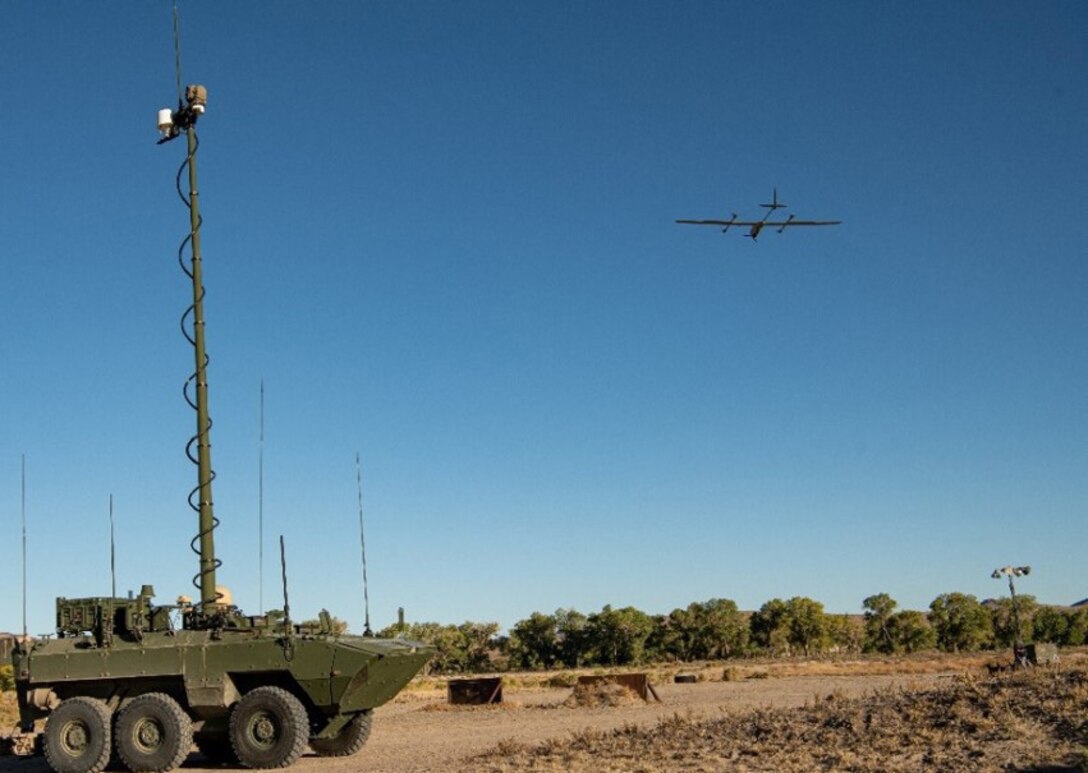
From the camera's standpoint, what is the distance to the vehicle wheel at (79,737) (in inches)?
686

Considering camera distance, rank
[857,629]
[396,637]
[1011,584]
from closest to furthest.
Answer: [396,637]
[1011,584]
[857,629]

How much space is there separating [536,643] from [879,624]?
25157 mm

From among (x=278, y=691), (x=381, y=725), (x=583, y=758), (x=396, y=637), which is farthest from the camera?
(x=381, y=725)

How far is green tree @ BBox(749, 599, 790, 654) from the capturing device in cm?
8219

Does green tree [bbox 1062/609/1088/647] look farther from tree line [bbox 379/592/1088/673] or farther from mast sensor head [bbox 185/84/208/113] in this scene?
mast sensor head [bbox 185/84/208/113]

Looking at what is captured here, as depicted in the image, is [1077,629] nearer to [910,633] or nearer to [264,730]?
[910,633]

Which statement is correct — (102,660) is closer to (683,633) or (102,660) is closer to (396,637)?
(396,637)

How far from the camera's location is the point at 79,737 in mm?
17609

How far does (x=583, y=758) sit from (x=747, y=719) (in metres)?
3.88

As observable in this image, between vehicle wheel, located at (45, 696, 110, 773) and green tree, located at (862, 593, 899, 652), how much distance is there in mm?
73823

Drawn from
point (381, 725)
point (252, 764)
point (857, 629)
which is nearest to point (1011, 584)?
point (381, 725)

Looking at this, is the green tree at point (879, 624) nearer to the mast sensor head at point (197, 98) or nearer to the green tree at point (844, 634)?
the green tree at point (844, 634)

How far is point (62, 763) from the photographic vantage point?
57.6ft

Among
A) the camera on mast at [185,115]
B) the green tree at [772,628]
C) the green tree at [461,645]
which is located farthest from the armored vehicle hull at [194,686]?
the green tree at [772,628]
